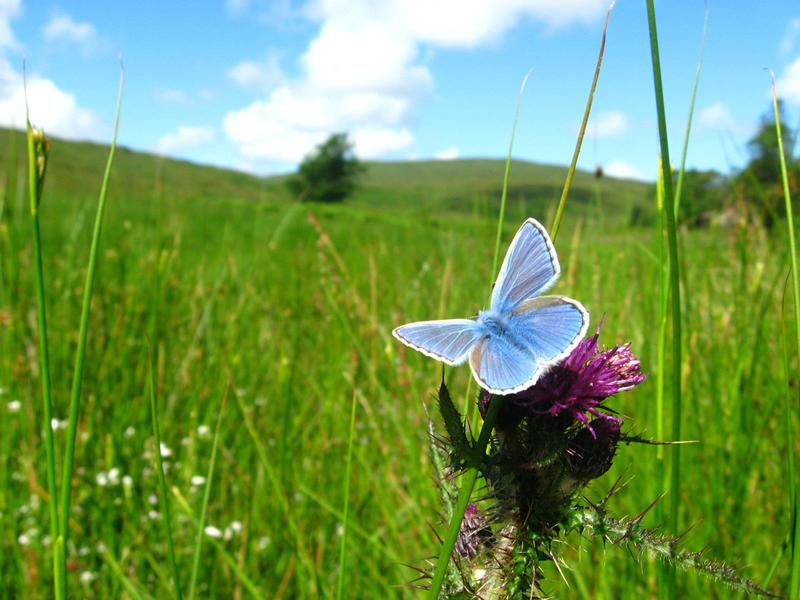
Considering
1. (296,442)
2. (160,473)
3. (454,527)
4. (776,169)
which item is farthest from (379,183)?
(454,527)

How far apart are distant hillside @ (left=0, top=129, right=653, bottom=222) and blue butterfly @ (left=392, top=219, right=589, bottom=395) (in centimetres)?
63

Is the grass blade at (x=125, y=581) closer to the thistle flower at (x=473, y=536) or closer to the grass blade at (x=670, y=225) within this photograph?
the thistle flower at (x=473, y=536)

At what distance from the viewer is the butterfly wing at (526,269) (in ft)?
3.53

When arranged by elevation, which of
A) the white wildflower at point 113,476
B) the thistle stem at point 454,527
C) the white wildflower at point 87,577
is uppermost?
the thistle stem at point 454,527

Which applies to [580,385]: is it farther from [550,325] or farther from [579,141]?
[579,141]

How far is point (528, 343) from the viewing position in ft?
3.52

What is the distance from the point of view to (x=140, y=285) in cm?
385

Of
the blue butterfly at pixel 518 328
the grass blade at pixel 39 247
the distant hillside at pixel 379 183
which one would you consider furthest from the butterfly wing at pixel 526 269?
the grass blade at pixel 39 247

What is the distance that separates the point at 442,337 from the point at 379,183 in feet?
402

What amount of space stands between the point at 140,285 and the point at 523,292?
328cm

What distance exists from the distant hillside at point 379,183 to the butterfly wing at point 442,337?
2.29 ft

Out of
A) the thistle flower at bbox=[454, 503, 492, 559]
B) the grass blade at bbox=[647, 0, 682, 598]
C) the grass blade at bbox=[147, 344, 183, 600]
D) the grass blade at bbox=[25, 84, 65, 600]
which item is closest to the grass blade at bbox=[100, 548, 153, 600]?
the grass blade at bbox=[147, 344, 183, 600]

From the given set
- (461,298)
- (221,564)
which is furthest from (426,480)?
(461,298)

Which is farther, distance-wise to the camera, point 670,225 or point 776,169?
point 776,169
